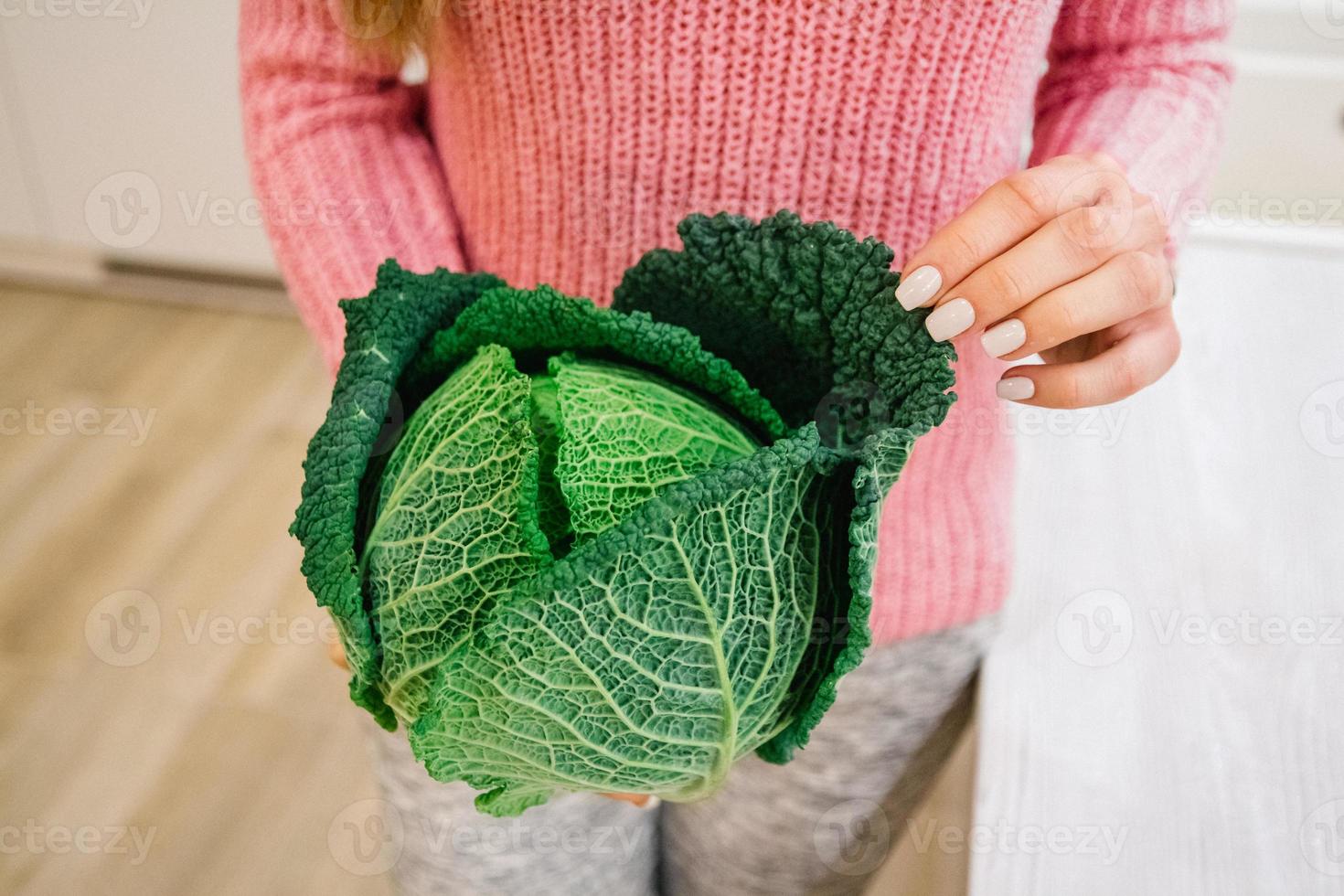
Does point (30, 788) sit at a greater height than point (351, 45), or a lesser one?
lesser

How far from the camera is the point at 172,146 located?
2236 mm

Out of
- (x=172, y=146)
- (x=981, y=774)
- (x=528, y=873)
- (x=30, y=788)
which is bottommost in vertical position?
(x=30, y=788)

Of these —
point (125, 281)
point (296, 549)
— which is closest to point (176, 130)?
point (125, 281)

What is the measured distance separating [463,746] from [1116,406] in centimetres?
78

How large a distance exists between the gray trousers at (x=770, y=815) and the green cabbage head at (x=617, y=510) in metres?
0.25

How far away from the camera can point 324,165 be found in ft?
2.38

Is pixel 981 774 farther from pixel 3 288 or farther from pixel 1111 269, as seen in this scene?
pixel 3 288

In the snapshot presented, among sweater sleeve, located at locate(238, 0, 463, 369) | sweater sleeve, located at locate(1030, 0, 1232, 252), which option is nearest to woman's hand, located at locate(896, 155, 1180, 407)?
sweater sleeve, located at locate(1030, 0, 1232, 252)

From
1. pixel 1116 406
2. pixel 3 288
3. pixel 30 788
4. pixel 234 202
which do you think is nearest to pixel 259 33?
pixel 1116 406

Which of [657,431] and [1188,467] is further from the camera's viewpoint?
[1188,467]

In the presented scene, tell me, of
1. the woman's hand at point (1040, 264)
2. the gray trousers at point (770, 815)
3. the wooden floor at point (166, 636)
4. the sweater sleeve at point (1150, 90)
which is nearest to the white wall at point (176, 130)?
the wooden floor at point (166, 636)

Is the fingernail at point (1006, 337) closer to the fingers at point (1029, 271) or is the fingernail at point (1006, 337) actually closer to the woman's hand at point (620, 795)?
the fingers at point (1029, 271)

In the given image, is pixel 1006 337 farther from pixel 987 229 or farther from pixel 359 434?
pixel 359 434

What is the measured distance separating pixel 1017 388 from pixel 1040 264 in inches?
3.5
